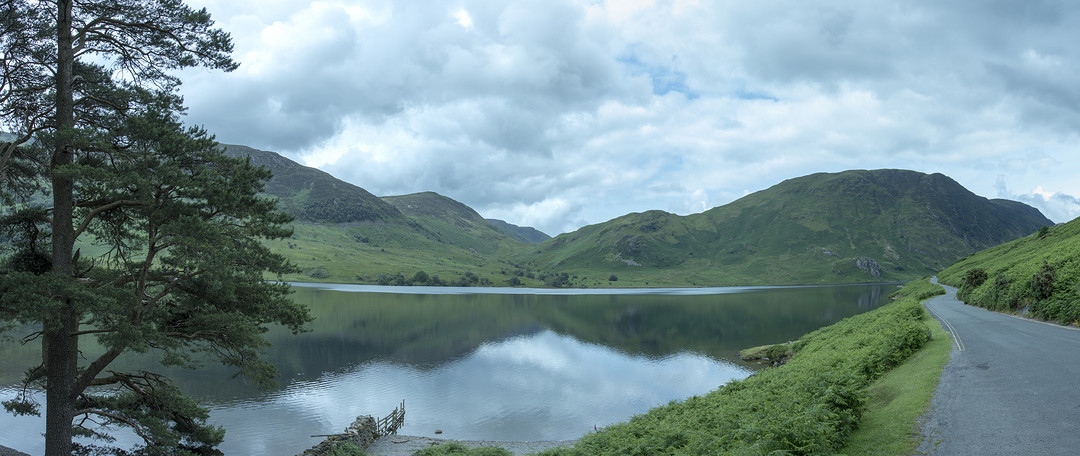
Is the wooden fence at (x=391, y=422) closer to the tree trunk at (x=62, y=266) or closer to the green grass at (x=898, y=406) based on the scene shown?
the tree trunk at (x=62, y=266)

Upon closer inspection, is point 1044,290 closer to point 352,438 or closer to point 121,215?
point 352,438

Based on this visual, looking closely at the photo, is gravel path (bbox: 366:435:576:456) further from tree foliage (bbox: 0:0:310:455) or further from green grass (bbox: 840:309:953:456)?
green grass (bbox: 840:309:953:456)

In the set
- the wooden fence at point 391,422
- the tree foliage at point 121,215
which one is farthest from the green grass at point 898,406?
the wooden fence at point 391,422

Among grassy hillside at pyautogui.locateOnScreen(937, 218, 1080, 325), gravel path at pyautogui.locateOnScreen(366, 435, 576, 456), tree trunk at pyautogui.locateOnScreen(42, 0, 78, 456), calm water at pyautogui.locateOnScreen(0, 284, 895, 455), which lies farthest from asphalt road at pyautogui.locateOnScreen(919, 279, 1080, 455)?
tree trunk at pyautogui.locateOnScreen(42, 0, 78, 456)

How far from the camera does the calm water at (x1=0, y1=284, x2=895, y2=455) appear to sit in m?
48.4

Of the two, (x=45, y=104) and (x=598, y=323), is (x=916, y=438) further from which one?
(x=598, y=323)

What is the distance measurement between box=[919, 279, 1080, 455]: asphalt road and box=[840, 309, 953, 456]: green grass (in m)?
0.42

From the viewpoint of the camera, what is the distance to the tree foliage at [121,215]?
21.4m

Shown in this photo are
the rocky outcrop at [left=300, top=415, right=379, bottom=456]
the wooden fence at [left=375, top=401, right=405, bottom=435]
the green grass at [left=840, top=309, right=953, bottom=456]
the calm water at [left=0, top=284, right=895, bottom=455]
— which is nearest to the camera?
the green grass at [left=840, top=309, right=953, bottom=456]

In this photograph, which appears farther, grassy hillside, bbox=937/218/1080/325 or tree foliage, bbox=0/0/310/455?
grassy hillside, bbox=937/218/1080/325

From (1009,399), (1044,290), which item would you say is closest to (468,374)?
(1009,399)

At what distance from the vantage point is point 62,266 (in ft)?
70.9

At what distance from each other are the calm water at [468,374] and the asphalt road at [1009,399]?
3303cm

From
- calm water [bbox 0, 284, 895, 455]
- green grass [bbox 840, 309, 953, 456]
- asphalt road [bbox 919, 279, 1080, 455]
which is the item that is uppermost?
asphalt road [bbox 919, 279, 1080, 455]
